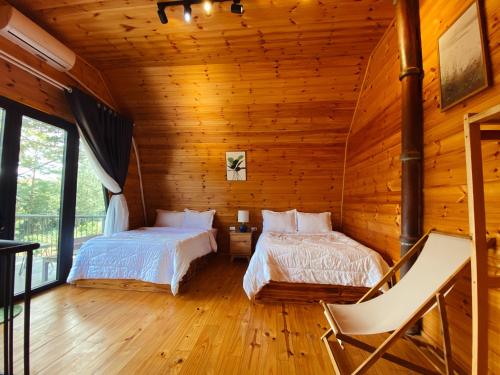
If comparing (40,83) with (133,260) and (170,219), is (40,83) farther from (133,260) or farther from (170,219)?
(170,219)

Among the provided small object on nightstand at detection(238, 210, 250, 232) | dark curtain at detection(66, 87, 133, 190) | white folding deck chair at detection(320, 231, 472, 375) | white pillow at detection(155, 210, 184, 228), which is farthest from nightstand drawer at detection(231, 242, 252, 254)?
white folding deck chair at detection(320, 231, 472, 375)

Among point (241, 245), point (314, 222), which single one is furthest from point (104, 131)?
point (314, 222)

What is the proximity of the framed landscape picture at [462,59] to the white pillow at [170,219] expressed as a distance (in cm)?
370

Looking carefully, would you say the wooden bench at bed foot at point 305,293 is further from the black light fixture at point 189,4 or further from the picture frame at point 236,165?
the black light fixture at point 189,4

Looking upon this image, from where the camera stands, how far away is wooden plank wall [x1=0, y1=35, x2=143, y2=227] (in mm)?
2154

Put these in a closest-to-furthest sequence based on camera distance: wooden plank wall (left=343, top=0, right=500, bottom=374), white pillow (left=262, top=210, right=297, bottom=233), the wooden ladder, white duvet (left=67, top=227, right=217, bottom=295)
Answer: the wooden ladder, wooden plank wall (left=343, top=0, right=500, bottom=374), white duvet (left=67, top=227, right=217, bottom=295), white pillow (left=262, top=210, right=297, bottom=233)

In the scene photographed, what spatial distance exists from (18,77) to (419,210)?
144 inches

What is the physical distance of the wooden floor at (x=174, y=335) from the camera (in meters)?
1.46

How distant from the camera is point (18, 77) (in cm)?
225

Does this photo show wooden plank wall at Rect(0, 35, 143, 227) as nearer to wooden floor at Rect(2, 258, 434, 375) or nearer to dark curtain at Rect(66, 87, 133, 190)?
dark curtain at Rect(66, 87, 133, 190)

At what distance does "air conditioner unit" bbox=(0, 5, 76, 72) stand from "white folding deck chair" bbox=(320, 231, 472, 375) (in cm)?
322

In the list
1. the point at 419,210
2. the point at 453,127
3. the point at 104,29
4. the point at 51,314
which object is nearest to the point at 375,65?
the point at 453,127

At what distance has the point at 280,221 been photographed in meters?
3.89

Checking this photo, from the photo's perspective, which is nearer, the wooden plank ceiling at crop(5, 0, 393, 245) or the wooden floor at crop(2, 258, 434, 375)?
the wooden floor at crop(2, 258, 434, 375)
